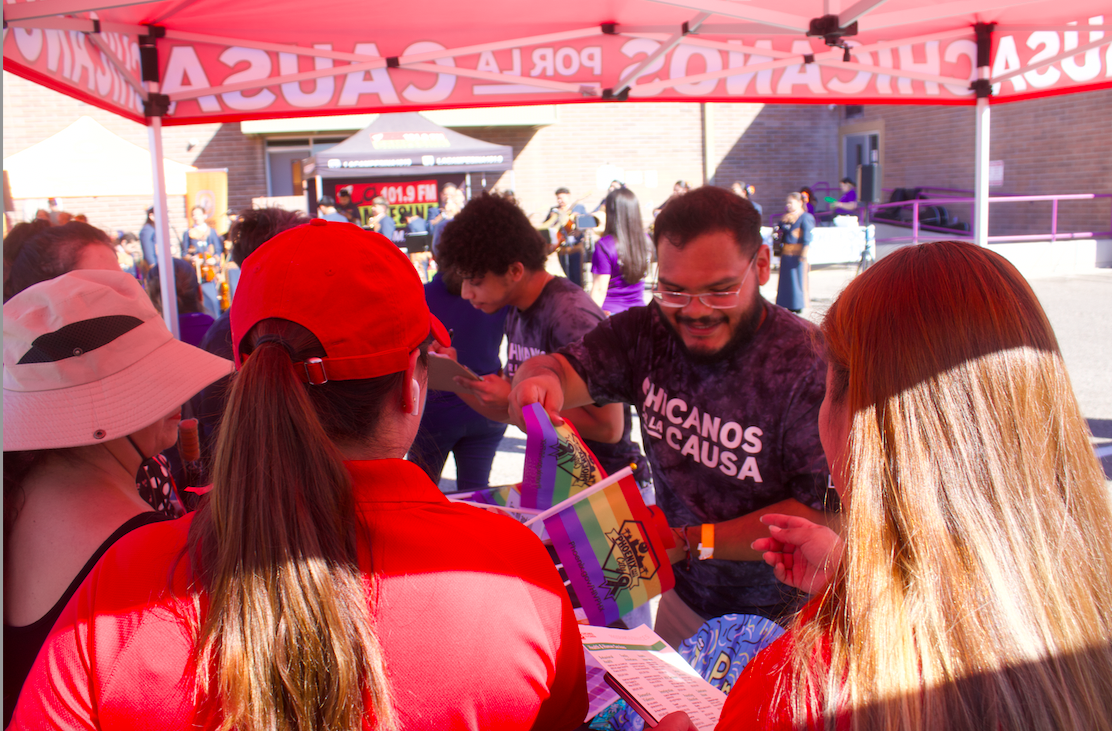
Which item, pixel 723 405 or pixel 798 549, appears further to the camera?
pixel 723 405

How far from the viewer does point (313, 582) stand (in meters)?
0.88

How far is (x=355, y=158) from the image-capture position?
46.0ft

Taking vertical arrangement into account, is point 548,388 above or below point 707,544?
above

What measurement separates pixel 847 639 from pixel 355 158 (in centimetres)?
1438

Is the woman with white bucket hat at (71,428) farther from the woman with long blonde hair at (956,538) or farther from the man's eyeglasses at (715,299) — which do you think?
the man's eyeglasses at (715,299)

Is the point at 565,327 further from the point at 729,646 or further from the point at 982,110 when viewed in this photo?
the point at 982,110

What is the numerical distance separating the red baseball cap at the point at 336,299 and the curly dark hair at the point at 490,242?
207 cm

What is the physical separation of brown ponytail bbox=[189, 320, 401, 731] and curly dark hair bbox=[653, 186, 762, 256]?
147 cm

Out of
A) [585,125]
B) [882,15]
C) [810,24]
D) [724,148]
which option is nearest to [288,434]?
[810,24]

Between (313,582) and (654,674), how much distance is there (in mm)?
723

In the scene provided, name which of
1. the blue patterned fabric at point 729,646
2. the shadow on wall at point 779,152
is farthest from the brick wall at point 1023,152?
the blue patterned fabric at point 729,646

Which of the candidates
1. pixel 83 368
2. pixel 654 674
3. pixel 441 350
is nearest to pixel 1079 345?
pixel 441 350

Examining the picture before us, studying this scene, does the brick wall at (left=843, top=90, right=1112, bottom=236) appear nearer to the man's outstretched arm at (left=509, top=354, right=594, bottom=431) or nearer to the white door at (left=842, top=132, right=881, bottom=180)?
the white door at (left=842, top=132, right=881, bottom=180)

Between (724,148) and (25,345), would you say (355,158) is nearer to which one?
(724,148)
